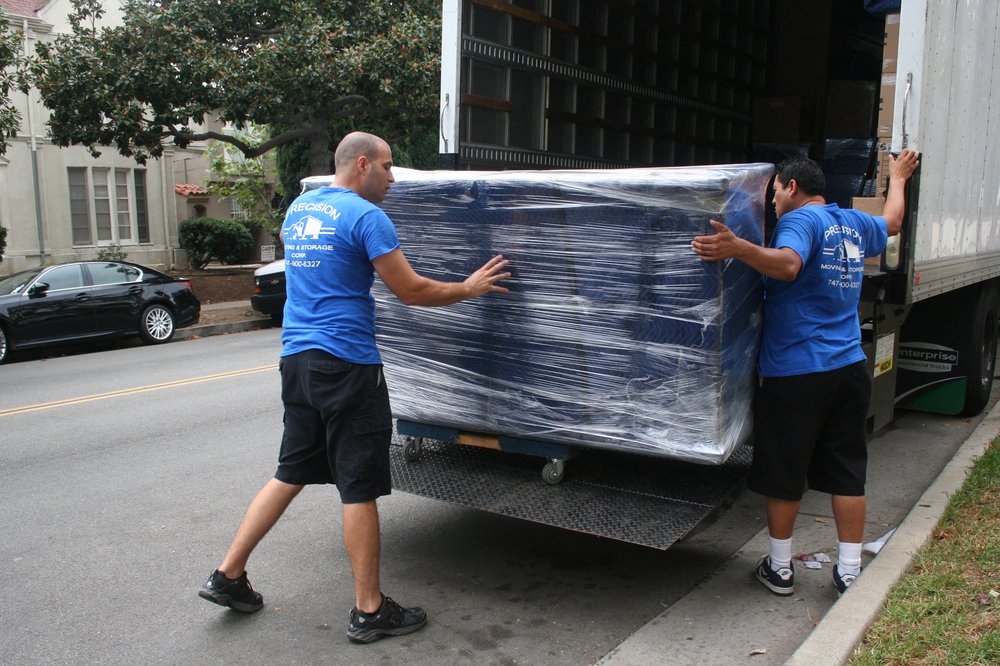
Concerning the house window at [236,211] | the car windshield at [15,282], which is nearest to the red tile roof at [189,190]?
the house window at [236,211]

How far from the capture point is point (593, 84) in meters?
7.03

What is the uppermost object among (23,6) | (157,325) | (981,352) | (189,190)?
(23,6)

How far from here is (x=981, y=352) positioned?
706 centimetres

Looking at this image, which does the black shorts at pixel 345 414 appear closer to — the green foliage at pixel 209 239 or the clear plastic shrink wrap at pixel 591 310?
the clear plastic shrink wrap at pixel 591 310

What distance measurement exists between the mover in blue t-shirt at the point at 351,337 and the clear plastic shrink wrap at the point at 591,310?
0.88 feet

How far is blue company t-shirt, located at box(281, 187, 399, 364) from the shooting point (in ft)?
11.6

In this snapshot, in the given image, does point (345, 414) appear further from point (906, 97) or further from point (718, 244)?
point (906, 97)

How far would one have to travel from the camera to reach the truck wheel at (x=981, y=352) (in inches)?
275

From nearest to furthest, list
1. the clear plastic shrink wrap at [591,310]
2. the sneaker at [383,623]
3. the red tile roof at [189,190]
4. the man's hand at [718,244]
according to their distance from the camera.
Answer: the man's hand at [718,244]
the clear plastic shrink wrap at [591,310]
the sneaker at [383,623]
the red tile roof at [189,190]

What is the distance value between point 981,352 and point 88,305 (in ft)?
38.0

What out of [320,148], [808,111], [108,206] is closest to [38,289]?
[320,148]

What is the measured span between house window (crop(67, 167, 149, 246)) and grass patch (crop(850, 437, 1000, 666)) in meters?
21.9

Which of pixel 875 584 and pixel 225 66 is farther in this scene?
pixel 225 66

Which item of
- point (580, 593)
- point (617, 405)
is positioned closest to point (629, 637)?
point (580, 593)
